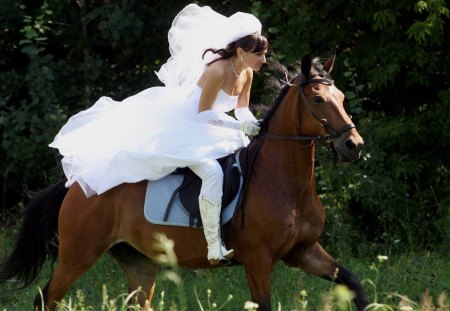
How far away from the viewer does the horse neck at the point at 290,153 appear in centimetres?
653

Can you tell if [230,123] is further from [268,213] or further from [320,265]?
[320,265]

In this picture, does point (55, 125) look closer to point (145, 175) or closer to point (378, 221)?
point (378, 221)

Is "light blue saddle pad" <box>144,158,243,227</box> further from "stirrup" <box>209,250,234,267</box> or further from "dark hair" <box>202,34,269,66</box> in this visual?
"dark hair" <box>202,34,269,66</box>

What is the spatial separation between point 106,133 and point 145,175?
55 cm

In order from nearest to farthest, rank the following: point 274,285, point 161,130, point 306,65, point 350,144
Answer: point 350,144
point 306,65
point 161,130
point 274,285

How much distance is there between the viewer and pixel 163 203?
6.77 metres

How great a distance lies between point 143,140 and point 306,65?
136 centimetres

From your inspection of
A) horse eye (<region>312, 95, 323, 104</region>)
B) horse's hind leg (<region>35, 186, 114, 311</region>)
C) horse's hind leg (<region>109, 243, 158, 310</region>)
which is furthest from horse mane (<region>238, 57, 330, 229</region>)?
horse's hind leg (<region>109, 243, 158, 310</region>)

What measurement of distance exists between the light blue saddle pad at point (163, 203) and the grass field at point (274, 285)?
3.15ft

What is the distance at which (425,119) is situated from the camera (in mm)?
10359

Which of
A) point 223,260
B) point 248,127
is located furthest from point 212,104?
point 223,260

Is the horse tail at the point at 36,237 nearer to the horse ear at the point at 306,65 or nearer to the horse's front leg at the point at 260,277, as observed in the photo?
the horse's front leg at the point at 260,277

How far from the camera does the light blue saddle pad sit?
6750mm

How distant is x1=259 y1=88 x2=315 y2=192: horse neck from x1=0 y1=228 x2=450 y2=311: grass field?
3.78 feet
